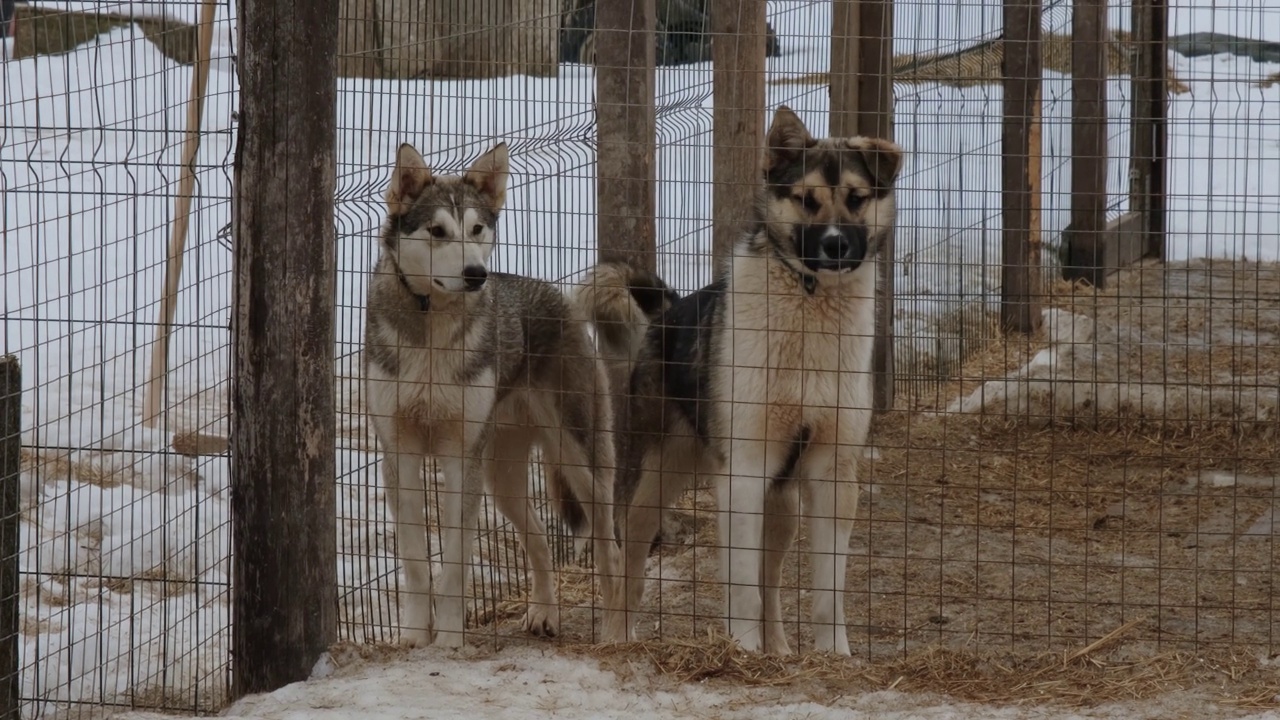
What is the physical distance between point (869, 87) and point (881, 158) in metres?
3.25

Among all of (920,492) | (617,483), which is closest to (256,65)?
(617,483)

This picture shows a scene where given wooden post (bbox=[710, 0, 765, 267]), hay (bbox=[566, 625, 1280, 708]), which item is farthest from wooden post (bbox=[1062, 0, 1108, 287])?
hay (bbox=[566, 625, 1280, 708])

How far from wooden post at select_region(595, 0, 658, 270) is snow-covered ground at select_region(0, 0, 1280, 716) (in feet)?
0.50

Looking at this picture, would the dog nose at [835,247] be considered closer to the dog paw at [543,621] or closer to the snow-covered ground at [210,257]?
the snow-covered ground at [210,257]

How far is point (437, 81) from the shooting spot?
21.0 feet

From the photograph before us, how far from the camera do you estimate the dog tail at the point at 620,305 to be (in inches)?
235

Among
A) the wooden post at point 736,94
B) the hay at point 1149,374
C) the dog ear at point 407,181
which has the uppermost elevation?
the wooden post at point 736,94

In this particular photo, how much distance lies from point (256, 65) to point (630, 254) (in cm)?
240

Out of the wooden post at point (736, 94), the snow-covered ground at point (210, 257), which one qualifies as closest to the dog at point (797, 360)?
the snow-covered ground at point (210, 257)

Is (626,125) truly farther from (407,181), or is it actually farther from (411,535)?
(411,535)

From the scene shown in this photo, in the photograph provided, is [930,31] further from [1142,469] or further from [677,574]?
[677,574]

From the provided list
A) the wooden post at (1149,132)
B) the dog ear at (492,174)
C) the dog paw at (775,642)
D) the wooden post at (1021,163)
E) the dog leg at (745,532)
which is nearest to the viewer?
the dog leg at (745,532)

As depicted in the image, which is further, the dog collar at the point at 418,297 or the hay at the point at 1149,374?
the hay at the point at 1149,374

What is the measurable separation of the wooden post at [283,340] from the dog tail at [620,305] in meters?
1.35
